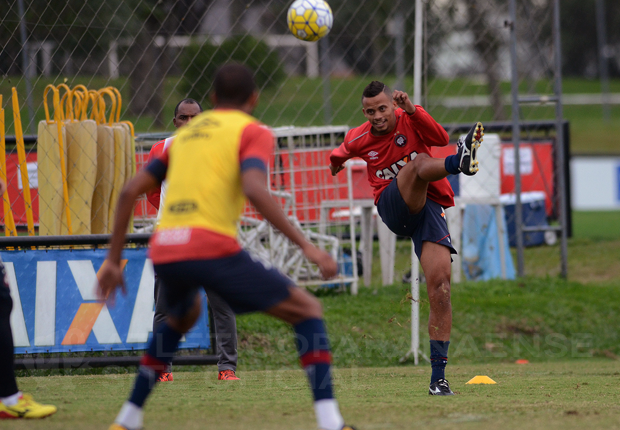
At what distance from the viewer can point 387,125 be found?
5238mm

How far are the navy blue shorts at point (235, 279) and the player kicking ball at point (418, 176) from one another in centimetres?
195

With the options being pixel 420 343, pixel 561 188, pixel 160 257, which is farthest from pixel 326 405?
pixel 561 188

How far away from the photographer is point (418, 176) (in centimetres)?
498

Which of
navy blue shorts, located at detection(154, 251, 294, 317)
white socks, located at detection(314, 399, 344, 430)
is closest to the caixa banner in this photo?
navy blue shorts, located at detection(154, 251, 294, 317)

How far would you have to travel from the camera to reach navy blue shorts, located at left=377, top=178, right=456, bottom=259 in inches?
203

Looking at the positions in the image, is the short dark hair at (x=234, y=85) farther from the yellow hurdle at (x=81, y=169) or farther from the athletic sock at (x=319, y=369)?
the yellow hurdle at (x=81, y=169)

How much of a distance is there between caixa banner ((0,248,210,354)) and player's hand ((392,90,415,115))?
9.53 feet

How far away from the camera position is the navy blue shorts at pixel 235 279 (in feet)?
10.6

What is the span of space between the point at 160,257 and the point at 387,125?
8.13 feet

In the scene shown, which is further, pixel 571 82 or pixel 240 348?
pixel 571 82

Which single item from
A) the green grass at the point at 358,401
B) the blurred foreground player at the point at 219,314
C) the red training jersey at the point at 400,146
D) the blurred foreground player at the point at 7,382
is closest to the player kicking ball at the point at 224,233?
the green grass at the point at 358,401

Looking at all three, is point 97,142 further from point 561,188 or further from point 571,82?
point 571,82

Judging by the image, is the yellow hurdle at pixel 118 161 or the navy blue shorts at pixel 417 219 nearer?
the navy blue shorts at pixel 417 219

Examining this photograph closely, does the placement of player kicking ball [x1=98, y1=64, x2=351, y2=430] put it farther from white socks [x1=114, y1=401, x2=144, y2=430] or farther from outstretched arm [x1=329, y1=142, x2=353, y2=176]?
outstretched arm [x1=329, y1=142, x2=353, y2=176]
